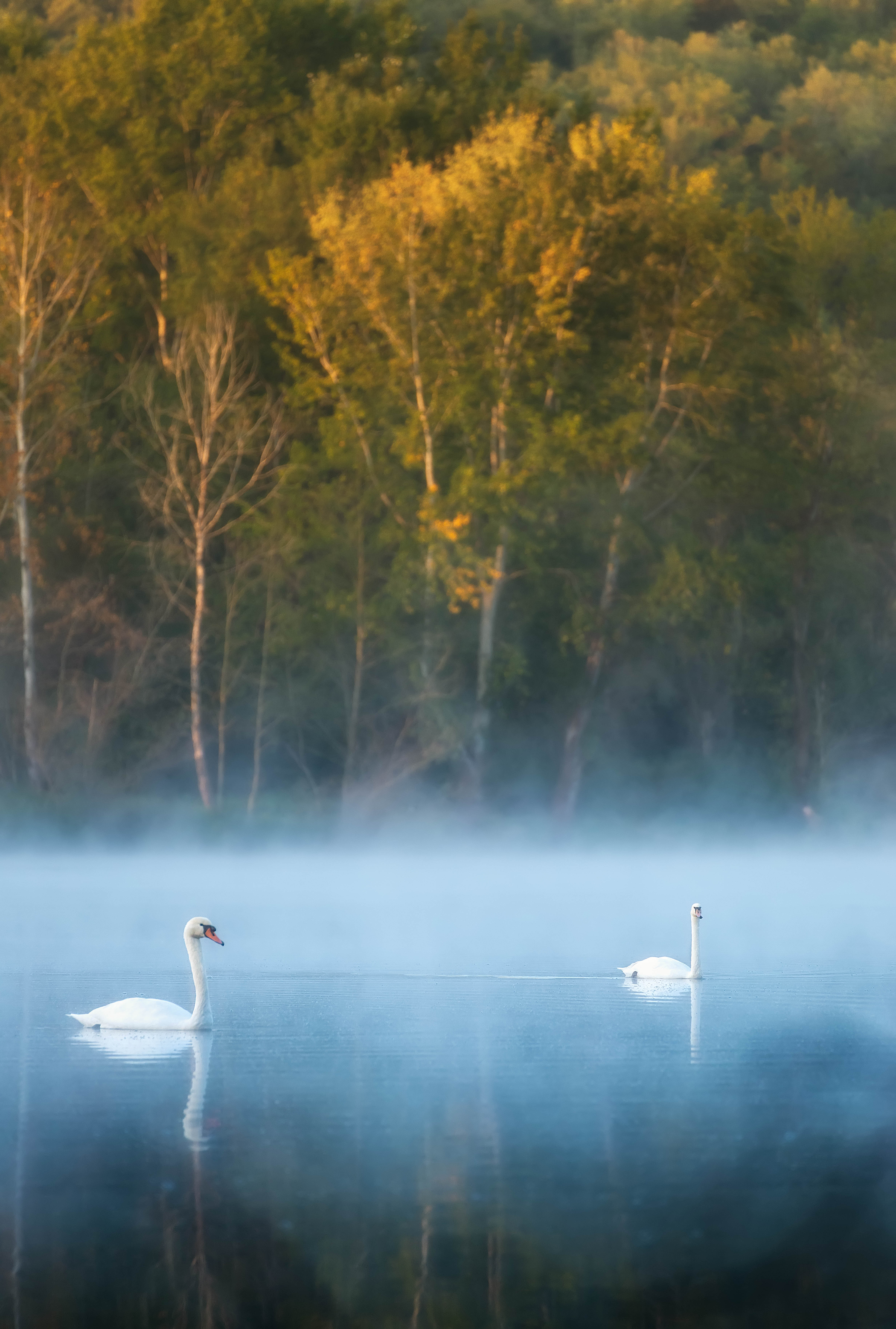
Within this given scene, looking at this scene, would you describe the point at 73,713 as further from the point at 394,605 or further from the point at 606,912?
the point at 606,912

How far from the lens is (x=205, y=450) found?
38094 millimetres

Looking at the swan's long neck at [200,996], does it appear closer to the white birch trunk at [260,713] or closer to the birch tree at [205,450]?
the birch tree at [205,450]

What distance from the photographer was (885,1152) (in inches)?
397

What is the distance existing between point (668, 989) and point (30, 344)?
24.9 meters

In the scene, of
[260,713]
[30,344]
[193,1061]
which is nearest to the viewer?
[193,1061]

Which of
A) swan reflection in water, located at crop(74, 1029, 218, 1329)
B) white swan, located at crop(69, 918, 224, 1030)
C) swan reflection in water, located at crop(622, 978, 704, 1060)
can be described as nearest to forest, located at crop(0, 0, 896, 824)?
swan reflection in water, located at crop(622, 978, 704, 1060)

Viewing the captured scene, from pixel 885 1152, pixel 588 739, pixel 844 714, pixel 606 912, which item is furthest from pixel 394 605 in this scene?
pixel 885 1152

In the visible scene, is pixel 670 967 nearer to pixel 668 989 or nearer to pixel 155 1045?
pixel 668 989

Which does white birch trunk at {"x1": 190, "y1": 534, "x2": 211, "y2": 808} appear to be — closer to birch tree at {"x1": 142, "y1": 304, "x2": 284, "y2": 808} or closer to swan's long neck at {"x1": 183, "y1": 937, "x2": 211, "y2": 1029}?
birch tree at {"x1": 142, "y1": 304, "x2": 284, "y2": 808}

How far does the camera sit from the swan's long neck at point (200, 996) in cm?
1429

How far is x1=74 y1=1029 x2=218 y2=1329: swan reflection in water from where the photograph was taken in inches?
313

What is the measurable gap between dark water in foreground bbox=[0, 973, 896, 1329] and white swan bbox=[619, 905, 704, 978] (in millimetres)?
2085

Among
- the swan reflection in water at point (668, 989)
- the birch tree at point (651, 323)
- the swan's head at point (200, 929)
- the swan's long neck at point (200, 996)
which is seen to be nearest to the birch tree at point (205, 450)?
the birch tree at point (651, 323)

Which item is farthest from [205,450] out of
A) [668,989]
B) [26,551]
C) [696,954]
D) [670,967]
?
[668,989]
